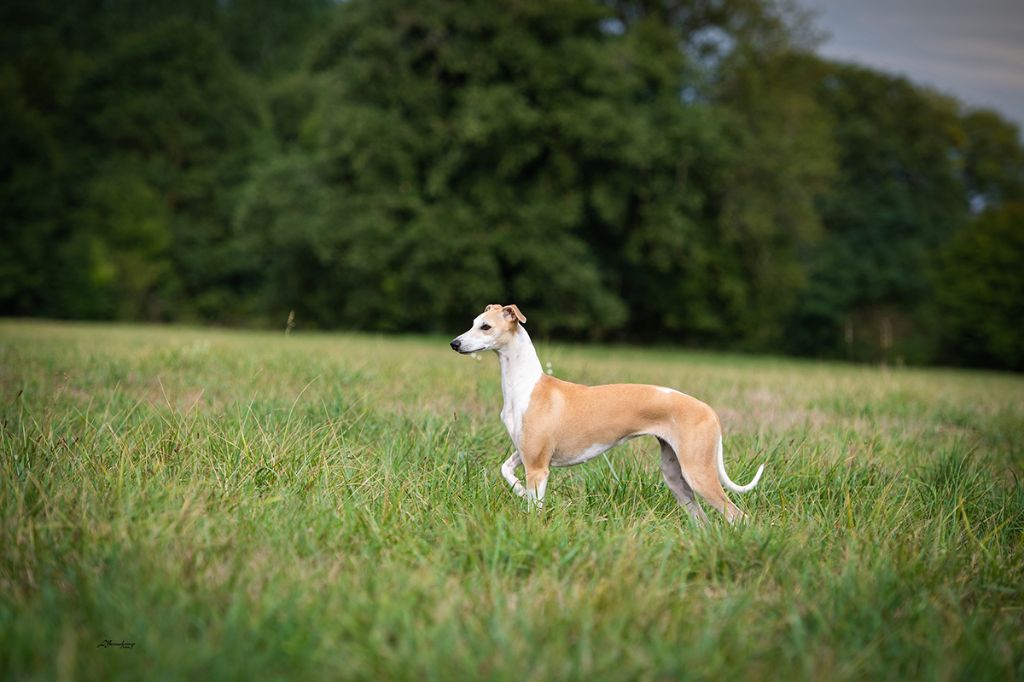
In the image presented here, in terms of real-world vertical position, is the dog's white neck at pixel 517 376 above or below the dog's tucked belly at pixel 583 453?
above

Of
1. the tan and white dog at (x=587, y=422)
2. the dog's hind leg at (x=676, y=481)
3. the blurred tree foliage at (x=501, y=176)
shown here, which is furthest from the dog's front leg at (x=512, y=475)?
the blurred tree foliage at (x=501, y=176)

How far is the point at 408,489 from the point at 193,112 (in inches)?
1318

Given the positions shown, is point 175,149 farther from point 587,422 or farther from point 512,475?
point 587,422

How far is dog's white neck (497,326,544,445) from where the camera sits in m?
4.44

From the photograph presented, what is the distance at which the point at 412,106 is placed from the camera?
66.4 ft

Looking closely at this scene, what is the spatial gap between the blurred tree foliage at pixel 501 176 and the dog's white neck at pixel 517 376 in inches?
593

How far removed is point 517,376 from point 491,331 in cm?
31

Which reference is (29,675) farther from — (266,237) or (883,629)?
(266,237)

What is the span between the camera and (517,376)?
4.51 m

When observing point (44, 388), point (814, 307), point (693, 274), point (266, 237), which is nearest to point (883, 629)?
point (44, 388)

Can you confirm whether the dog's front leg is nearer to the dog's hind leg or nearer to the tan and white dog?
the tan and white dog

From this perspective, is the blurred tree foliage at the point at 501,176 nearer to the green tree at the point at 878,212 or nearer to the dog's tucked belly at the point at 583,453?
the green tree at the point at 878,212

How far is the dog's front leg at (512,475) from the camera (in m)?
4.27

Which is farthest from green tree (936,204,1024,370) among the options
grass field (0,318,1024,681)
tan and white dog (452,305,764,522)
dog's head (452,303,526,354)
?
dog's head (452,303,526,354)
